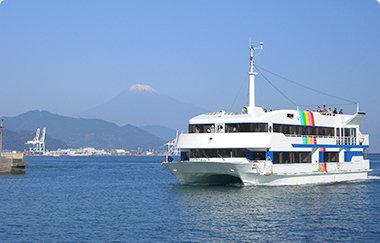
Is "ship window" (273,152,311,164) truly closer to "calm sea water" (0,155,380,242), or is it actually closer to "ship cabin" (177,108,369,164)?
"ship cabin" (177,108,369,164)

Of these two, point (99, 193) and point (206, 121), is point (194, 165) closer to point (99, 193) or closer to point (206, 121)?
point (206, 121)

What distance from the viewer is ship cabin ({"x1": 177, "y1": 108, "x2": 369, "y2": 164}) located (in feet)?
134

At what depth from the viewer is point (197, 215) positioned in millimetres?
30688

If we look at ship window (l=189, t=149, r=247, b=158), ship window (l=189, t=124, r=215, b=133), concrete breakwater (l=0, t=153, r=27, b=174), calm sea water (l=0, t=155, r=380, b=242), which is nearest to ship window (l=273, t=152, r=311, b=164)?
calm sea water (l=0, t=155, r=380, b=242)

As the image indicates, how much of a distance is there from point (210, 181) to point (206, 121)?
14.5 feet

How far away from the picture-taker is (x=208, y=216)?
3027 cm

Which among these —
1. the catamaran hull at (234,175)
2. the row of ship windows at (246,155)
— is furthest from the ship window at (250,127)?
the catamaran hull at (234,175)

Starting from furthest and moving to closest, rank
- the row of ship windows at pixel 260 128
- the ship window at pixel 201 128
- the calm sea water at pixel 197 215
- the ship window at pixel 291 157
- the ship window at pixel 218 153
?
the ship window at pixel 201 128 < the ship window at pixel 291 157 < the row of ship windows at pixel 260 128 < the ship window at pixel 218 153 < the calm sea water at pixel 197 215

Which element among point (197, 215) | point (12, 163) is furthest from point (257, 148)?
point (12, 163)

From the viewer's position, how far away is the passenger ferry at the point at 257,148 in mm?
40750

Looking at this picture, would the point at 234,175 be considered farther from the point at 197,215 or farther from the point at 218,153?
the point at 197,215

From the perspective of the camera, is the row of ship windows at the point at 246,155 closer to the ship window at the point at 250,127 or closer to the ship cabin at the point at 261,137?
the ship cabin at the point at 261,137

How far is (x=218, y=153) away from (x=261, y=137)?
9.24 feet

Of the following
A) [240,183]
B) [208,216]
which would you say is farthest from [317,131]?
[208,216]
